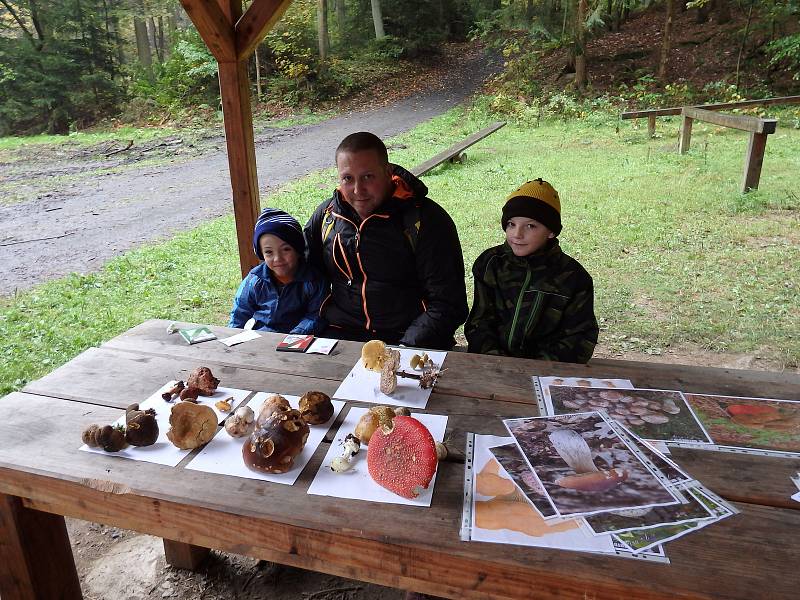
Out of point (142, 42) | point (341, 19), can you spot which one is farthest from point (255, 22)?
point (341, 19)

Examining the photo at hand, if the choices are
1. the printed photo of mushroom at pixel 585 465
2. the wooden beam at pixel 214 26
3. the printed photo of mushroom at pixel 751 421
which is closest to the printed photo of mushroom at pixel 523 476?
the printed photo of mushroom at pixel 585 465

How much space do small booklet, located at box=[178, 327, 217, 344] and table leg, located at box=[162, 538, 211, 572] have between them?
86 centimetres

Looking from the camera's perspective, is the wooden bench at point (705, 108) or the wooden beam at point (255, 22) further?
the wooden bench at point (705, 108)

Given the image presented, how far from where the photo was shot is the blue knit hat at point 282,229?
291cm

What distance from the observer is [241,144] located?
383cm

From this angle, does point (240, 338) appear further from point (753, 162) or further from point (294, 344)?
point (753, 162)

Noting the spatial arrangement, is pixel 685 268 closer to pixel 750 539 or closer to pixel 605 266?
pixel 605 266

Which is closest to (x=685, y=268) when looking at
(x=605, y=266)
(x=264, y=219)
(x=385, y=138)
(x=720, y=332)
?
(x=605, y=266)

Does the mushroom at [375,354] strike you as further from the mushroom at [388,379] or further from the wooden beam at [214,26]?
the wooden beam at [214,26]

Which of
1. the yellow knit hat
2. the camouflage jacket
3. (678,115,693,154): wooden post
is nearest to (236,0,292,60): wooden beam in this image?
the yellow knit hat

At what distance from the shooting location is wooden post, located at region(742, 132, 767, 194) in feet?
23.9

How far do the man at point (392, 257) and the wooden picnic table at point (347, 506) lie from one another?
64 centimetres

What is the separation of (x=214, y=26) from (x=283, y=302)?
173cm

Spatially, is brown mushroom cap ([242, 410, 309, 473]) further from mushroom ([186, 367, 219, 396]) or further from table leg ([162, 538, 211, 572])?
table leg ([162, 538, 211, 572])
